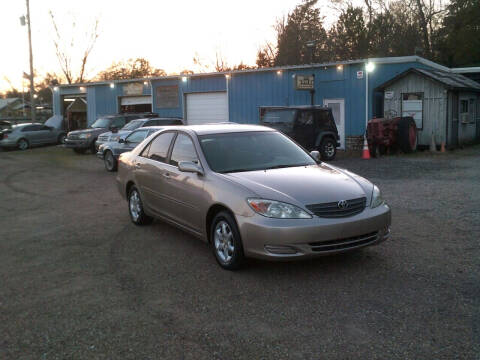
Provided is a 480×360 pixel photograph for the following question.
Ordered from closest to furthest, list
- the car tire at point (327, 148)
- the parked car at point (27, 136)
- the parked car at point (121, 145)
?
the parked car at point (121, 145) < the car tire at point (327, 148) < the parked car at point (27, 136)

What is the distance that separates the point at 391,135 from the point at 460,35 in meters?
24.7

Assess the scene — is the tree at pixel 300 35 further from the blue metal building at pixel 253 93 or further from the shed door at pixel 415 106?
the shed door at pixel 415 106

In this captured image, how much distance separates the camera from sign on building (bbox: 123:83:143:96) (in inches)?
1156

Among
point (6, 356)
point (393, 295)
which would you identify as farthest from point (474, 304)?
point (6, 356)

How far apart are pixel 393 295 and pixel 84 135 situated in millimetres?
19383

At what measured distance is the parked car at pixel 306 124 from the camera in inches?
623

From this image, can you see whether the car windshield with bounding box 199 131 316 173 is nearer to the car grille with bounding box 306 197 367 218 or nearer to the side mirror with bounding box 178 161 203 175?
the side mirror with bounding box 178 161 203 175

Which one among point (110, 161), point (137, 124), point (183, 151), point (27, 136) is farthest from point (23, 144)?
point (183, 151)

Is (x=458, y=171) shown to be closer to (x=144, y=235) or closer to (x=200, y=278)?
(x=144, y=235)

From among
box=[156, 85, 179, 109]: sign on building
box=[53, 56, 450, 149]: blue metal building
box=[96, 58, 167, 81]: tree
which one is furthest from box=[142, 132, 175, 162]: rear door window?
box=[96, 58, 167, 81]: tree

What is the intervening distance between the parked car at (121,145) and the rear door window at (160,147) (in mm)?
6944

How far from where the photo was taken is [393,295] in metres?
4.67

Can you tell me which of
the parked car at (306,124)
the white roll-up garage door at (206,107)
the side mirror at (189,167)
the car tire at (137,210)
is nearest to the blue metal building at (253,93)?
the white roll-up garage door at (206,107)

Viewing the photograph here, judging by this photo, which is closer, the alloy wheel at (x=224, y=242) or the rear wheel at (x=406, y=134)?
the alloy wheel at (x=224, y=242)
